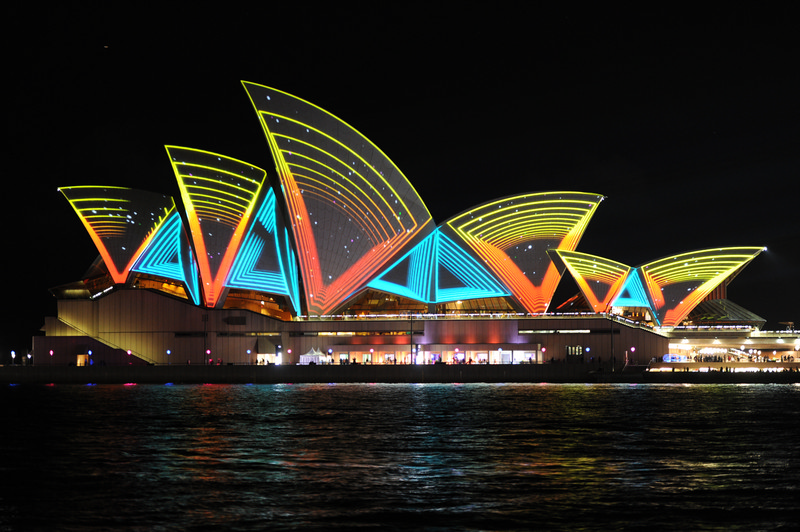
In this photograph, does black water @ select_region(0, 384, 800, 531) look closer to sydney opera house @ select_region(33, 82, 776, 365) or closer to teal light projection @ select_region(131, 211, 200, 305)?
sydney opera house @ select_region(33, 82, 776, 365)

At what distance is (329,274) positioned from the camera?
74188mm

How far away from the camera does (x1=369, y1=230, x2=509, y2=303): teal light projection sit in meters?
77.2

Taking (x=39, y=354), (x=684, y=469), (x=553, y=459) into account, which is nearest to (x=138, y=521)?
(x=553, y=459)

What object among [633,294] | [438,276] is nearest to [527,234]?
[438,276]

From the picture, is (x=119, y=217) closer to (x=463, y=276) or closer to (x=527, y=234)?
(x=463, y=276)

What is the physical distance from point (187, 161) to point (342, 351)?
22.9 meters

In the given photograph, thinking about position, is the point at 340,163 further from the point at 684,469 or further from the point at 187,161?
the point at 684,469

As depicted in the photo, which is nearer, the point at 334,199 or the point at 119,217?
the point at 334,199

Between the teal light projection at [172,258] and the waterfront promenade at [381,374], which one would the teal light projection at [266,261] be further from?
the waterfront promenade at [381,374]

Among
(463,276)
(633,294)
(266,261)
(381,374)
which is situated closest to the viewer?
(381,374)

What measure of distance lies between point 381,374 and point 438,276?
1294 cm

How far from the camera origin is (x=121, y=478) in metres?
20.7

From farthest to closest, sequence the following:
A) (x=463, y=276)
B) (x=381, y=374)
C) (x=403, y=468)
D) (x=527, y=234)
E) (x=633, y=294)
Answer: (x=633, y=294) → (x=463, y=276) → (x=527, y=234) → (x=381, y=374) → (x=403, y=468)

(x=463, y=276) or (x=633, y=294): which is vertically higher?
(x=463, y=276)
